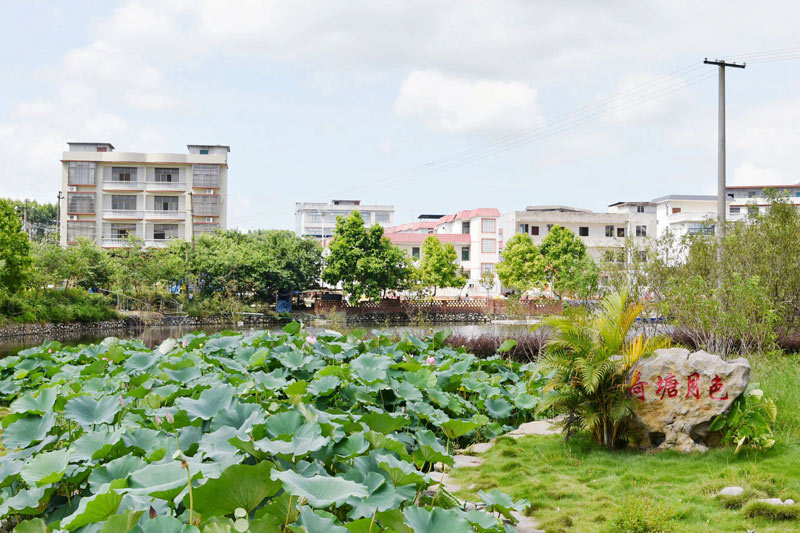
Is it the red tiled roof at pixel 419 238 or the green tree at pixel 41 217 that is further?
the green tree at pixel 41 217

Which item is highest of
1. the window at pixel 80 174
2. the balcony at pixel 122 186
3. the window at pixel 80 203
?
the window at pixel 80 174

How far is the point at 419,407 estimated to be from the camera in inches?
209

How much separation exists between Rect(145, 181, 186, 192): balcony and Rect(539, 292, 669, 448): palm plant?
37.0m

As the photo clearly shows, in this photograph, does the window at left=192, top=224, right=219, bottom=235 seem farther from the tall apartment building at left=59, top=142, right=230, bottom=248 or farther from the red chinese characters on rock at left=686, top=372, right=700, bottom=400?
→ the red chinese characters on rock at left=686, top=372, right=700, bottom=400

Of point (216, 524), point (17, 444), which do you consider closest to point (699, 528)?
point (216, 524)

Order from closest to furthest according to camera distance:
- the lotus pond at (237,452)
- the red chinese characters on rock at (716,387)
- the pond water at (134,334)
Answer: the lotus pond at (237,452) → the red chinese characters on rock at (716,387) → the pond water at (134,334)

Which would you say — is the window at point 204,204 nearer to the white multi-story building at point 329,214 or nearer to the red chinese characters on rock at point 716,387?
the white multi-story building at point 329,214

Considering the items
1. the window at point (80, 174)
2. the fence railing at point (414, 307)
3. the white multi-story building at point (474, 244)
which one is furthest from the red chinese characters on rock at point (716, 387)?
the window at point (80, 174)

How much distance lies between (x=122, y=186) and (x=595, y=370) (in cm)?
3909

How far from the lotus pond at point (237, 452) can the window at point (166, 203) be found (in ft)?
116

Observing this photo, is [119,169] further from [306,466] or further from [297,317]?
[306,466]

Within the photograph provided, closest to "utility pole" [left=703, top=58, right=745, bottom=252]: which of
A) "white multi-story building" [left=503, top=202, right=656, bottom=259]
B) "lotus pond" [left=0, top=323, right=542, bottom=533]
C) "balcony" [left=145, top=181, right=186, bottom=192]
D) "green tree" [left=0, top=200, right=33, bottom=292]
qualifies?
"lotus pond" [left=0, top=323, right=542, bottom=533]

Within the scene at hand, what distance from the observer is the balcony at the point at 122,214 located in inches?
1540

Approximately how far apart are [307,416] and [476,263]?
41.0m
